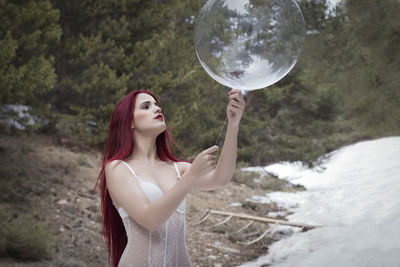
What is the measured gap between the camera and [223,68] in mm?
1355

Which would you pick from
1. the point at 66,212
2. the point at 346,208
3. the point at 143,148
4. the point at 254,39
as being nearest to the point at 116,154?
the point at 143,148

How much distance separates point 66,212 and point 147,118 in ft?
10.3

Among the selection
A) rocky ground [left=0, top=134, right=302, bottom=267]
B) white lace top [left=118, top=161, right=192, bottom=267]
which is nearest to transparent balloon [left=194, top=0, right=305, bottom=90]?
white lace top [left=118, top=161, right=192, bottom=267]

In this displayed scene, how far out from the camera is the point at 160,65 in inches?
230

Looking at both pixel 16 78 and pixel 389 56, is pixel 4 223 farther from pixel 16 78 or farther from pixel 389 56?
pixel 389 56

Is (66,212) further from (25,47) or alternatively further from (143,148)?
(143,148)

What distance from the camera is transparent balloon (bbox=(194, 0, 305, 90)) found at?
133 cm

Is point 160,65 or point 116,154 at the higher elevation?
point 160,65

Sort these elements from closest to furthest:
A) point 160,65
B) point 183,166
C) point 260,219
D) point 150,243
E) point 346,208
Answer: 1. point 150,243
2. point 183,166
3. point 260,219
4. point 346,208
5. point 160,65

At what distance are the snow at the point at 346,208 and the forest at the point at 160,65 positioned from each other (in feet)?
2.06

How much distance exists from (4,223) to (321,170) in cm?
578

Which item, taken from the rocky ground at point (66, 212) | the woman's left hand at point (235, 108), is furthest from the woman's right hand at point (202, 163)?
the rocky ground at point (66, 212)

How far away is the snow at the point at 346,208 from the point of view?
3234 millimetres

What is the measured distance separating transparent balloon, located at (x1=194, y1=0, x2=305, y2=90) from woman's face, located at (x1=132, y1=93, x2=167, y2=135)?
27 cm
